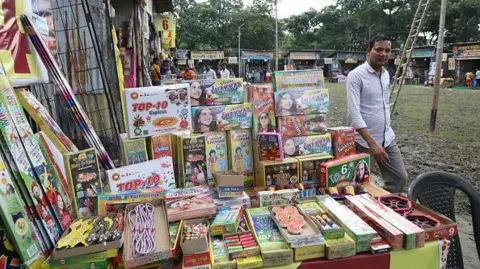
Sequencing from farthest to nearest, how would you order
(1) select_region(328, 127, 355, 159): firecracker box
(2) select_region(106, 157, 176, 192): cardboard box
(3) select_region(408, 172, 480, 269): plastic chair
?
(1) select_region(328, 127, 355, 159): firecracker box < (3) select_region(408, 172, 480, 269): plastic chair < (2) select_region(106, 157, 176, 192): cardboard box

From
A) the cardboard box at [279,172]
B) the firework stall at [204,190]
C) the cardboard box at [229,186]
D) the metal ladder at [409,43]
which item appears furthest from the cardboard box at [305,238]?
the metal ladder at [409,43]

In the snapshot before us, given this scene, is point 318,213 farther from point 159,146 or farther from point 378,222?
point 159,146

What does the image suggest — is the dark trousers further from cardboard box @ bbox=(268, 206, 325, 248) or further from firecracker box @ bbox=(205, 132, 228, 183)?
cardboard box @ bbox=(268, 206, 325, 248)

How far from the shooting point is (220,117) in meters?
2.30

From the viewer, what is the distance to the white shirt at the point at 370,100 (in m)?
2.82

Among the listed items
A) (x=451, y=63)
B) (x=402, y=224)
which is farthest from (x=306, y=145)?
(x=451, y=63)

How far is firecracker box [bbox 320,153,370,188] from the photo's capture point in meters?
2.20

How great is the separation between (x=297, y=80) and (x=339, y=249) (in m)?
1.33

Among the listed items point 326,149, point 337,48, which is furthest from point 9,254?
point 337,48

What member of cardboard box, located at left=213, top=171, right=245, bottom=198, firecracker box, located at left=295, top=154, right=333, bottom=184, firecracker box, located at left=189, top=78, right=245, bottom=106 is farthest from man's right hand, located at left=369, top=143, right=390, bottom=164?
cardboard box, located at left=213, top=171, right=245, bottom=198

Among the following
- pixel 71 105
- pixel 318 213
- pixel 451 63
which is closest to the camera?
pixel 318 213

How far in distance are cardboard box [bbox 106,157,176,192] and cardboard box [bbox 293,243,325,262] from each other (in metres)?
0.93

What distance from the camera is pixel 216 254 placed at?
1.52 m

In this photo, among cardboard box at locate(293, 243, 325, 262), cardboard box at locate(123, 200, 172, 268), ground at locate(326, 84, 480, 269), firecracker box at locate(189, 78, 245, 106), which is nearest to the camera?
cardboard box at locate(123, 200, 172, 268)
